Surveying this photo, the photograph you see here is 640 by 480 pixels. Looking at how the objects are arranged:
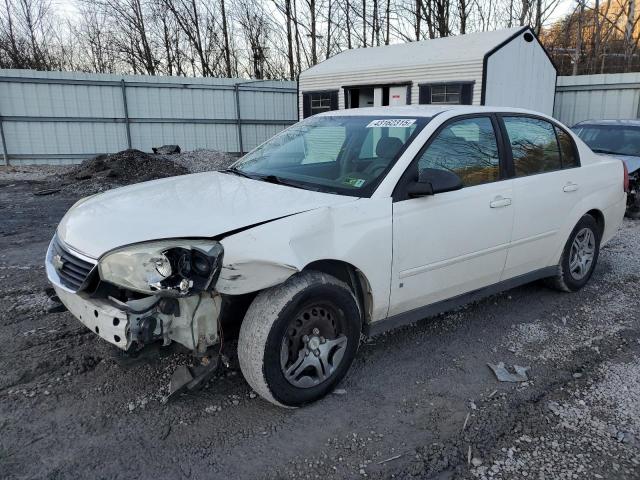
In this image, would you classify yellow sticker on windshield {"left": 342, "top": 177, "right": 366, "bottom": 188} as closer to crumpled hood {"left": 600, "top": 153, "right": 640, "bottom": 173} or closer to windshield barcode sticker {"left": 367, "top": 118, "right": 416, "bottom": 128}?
windshield barcode sticker {"left": 367, "top": 118, "right": 416, "bottom": 128}

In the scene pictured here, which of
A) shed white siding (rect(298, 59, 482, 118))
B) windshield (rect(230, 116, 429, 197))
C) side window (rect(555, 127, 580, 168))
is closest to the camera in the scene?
windshield (rect(230, 116, 429, 197))

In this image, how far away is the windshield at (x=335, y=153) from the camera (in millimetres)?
3354

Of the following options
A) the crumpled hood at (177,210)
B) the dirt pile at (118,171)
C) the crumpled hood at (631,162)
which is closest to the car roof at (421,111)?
the crumpled hood at (177,210)

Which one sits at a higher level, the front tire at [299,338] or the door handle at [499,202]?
the door handle at [499,202]

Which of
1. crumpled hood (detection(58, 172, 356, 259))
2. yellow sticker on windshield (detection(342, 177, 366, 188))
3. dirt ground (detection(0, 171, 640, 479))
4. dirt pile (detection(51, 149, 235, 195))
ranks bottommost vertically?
dirt ground (detection(0, 171, 640, 479))

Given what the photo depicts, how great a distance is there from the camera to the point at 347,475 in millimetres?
2459

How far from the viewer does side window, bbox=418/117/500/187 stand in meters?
3.51

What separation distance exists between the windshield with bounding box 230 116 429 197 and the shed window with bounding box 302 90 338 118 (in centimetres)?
1267

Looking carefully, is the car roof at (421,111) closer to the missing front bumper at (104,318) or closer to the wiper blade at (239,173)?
the wiper blade at (239,173)

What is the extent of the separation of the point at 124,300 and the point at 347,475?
143 cm

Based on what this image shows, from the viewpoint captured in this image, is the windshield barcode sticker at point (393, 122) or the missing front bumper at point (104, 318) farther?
the windshield barcode sticker at point (393, 122)

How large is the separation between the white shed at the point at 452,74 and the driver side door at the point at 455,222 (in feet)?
33.5

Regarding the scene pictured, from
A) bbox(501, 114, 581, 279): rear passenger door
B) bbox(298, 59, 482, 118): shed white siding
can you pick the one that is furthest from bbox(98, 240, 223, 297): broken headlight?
bbox(298, 59, 482, 118): shed white siding

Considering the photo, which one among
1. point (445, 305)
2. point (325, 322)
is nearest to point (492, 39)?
point (445, 305)
